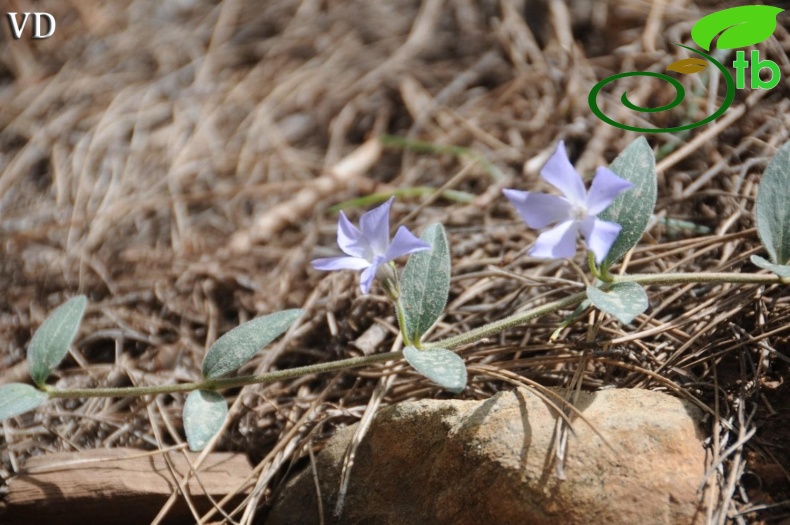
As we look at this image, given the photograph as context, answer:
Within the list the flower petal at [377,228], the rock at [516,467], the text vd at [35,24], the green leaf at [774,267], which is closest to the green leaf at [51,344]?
the rock at [516,467]

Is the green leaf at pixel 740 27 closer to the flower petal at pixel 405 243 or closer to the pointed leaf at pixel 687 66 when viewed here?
the pointed leaf at pixel 687 66

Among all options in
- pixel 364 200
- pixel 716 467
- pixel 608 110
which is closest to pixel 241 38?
pixel 364 200

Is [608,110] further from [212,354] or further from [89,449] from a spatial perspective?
[89,449]

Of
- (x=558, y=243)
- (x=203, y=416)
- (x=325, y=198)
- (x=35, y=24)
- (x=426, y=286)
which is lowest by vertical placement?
(x=325, y=198)

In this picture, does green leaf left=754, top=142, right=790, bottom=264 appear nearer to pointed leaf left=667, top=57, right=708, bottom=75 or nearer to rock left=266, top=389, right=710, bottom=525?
rock left=266, top=389, right=710, bottom=525

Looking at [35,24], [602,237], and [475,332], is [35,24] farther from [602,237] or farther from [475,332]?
[602,237]

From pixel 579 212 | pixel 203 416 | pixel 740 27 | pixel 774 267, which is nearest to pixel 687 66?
pixel 740 27

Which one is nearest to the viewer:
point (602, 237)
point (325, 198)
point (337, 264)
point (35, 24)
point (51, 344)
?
point (602, 237)
